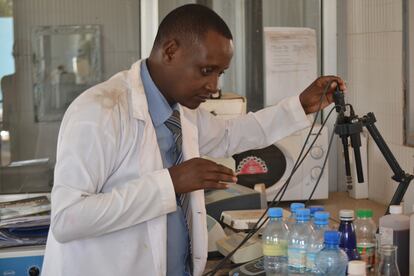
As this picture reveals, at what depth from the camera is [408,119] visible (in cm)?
260

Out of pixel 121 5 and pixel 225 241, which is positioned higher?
pixel 121 5

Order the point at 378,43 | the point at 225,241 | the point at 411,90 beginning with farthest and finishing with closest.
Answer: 1. the point at 378,43
2. the point at 411,90
3. the point at 225,241

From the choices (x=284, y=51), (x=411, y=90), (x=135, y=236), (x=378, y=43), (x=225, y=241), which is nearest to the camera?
(x=135, y=236)

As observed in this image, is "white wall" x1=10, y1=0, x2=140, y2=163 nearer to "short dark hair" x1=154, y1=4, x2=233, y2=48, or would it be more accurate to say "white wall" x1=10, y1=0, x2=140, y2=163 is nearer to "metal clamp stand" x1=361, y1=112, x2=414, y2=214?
"short dark hair" x1=154, y1=4, x2=233, y2=48

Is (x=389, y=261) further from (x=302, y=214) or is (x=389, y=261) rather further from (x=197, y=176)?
(x=197, y=176)

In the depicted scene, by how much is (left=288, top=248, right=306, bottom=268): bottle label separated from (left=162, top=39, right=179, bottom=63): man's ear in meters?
0.57

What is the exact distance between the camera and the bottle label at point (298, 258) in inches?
66.1

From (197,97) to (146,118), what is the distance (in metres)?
0.14

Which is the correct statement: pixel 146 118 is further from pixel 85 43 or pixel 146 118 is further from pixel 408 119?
pixel 85 43

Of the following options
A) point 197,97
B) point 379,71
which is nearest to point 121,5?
point 379,71

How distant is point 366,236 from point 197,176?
60cm

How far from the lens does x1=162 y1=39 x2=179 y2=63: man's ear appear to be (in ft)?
5.60

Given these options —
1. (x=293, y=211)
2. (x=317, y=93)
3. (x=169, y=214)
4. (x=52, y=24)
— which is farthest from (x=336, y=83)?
(x=52, y=24)

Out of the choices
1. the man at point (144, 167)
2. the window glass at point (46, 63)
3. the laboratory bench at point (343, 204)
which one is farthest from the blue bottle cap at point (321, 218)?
the window glass at point (46, 63)
